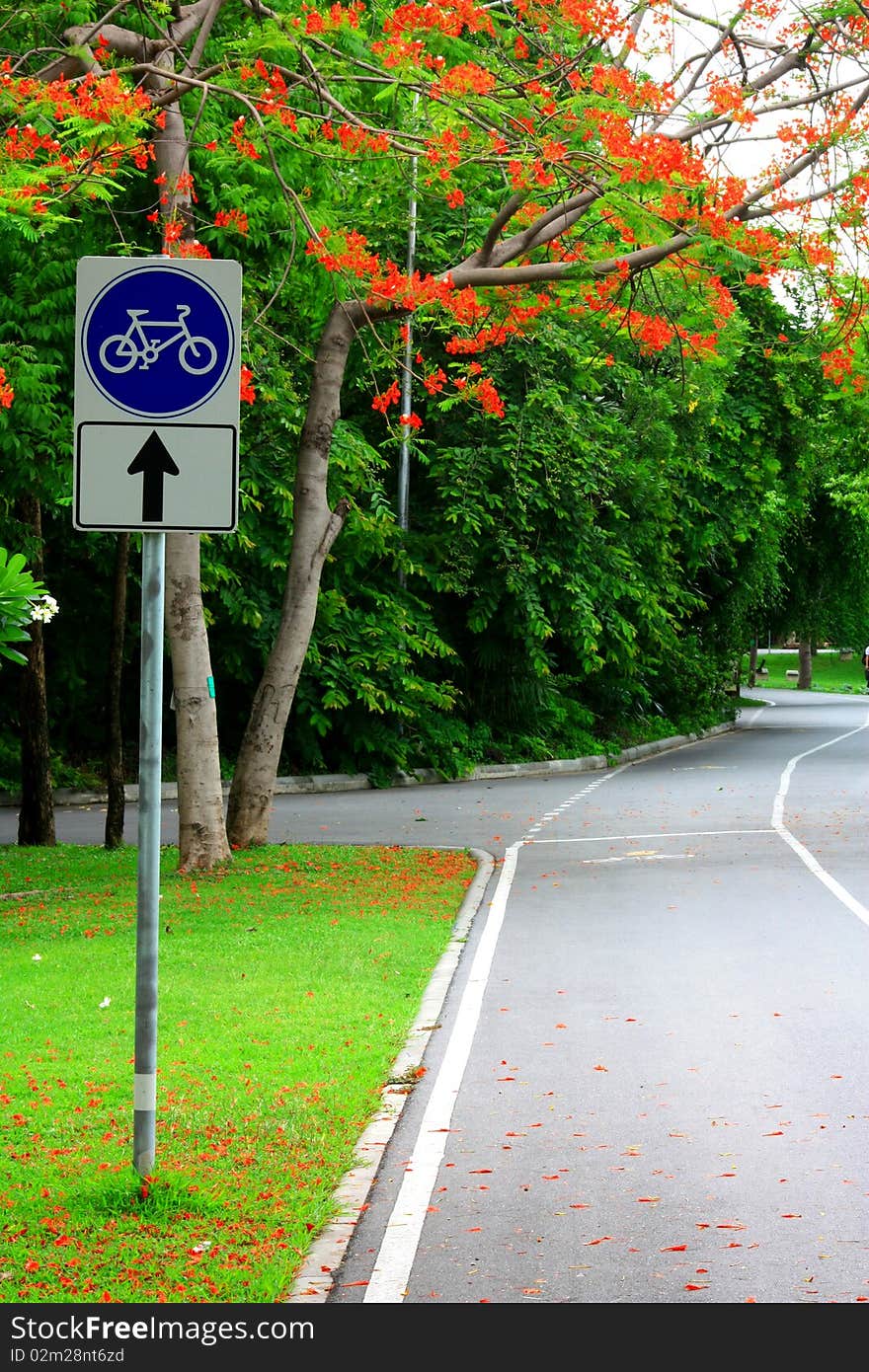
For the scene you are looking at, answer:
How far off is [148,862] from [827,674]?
103m

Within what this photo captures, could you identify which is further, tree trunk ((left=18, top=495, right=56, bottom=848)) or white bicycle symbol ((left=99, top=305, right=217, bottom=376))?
tree trunk ((left=18, top=495, right=56, bottom=848))

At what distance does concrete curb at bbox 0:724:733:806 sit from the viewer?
27812 millimetres

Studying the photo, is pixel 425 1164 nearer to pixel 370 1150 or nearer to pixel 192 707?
pixel 370 1150

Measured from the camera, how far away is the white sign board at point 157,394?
581 centimetres

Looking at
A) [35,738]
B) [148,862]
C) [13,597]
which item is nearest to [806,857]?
[13,597]

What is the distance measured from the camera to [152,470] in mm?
5832

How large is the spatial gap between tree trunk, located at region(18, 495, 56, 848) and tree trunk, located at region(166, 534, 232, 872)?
3.16 metres

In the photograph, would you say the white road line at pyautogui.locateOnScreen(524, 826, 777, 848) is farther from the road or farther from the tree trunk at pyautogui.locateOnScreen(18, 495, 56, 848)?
→ the tree trunk at pyautogui.locateOnScreen(18, 495, 56, 848)

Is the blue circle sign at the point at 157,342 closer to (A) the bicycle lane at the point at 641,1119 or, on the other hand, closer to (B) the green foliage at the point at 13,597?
(A) the bicycle lane at the point at 641,1119

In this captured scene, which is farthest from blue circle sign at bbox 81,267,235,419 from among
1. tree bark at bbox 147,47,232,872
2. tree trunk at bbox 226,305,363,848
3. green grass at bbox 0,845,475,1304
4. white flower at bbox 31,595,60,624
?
tree trunk at bbox 226,305,363,848

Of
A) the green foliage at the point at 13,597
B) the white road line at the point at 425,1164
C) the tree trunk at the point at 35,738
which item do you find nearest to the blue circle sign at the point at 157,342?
the white road line at the point at 425,1164

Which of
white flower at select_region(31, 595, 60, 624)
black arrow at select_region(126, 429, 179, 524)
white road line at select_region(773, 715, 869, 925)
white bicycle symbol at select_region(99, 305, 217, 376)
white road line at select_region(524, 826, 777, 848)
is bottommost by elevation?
white road line at select_region(524, 826, 777, 848)

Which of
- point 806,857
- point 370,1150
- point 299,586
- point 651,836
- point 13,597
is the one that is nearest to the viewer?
point 370,1150
